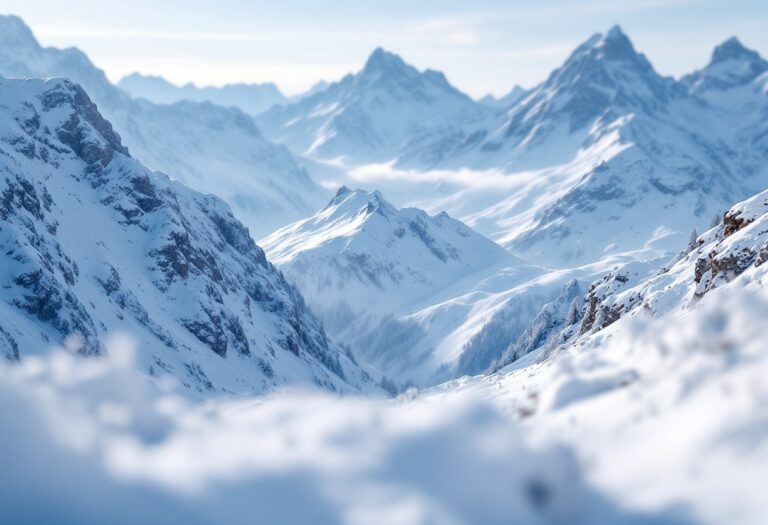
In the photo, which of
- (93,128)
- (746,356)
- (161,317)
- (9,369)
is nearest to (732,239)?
(746,356)

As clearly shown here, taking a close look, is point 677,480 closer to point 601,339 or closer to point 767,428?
point 767,428

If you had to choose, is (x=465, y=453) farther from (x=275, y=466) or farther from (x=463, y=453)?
(x=275, y=466)

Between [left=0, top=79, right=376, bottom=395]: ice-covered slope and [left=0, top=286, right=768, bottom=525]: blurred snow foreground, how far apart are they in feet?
172

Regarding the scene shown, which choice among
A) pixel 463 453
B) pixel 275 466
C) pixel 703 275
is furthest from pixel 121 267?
pixel 463 453

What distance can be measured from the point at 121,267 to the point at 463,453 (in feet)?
350

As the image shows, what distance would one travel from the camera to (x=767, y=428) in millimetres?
15242

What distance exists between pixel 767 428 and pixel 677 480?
2.07m

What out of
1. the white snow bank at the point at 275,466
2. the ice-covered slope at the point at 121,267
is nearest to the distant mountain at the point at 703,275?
the white snow bank at the point at 275,466

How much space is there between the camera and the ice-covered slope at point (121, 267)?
281 feet

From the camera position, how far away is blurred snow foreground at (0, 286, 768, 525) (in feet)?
50.8

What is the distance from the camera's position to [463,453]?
1661cm

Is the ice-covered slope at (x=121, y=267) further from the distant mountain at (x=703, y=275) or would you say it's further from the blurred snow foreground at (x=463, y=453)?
the blurred snow foreground at (x=463, y=453)

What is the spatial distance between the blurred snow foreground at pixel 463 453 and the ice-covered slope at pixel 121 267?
52.3m

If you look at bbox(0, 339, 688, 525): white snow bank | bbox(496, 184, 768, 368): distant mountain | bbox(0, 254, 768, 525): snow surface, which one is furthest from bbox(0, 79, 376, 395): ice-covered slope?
bbox(0, 254, 768, 525): snow surface
